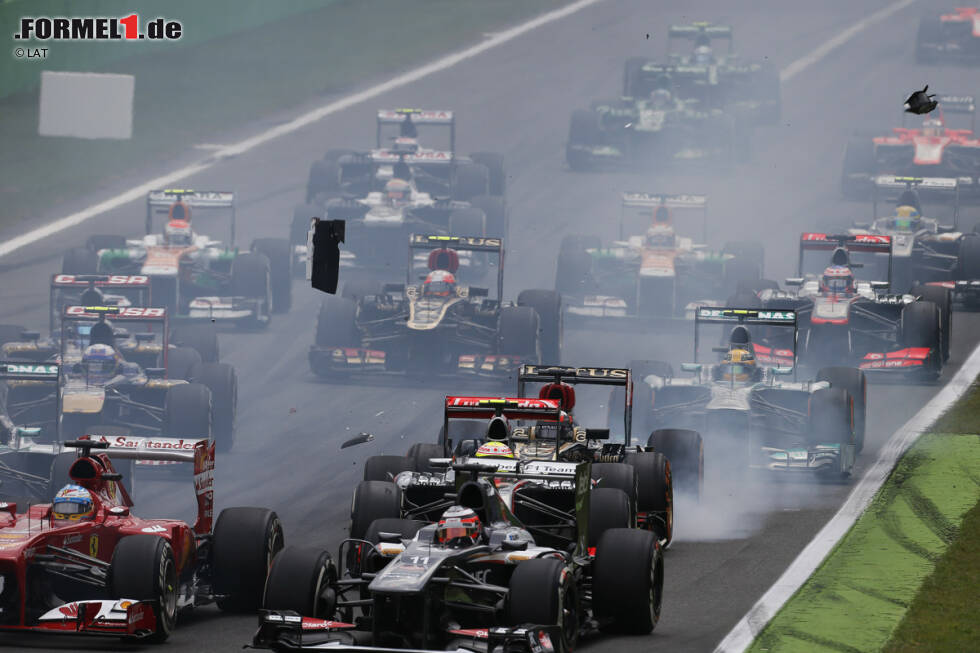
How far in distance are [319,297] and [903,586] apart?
2438 centimetres

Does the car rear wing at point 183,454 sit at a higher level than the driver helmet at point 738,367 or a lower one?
lower

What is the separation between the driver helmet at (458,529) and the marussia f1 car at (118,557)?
2928mm

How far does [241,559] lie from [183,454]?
150cm

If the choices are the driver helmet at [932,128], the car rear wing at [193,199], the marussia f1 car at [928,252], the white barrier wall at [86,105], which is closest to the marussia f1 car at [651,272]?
the marussia f1 car at [928,252]

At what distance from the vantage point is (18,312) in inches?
1667

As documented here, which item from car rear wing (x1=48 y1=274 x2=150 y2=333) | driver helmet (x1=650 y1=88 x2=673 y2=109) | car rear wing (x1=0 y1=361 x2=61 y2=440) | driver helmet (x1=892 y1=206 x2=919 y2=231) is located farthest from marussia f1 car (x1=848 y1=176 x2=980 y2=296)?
car rear wing (x1=0 y1=361 x2=61 y2=440)

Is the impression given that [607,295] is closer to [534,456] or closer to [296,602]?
[534,456]

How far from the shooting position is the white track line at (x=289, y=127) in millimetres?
50178

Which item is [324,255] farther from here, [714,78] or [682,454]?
[714,78]

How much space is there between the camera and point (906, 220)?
44312 mm

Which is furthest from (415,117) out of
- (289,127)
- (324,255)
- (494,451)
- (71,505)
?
(71,505)

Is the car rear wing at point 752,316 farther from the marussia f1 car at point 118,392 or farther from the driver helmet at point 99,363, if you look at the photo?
the driver helmet at point 99,363

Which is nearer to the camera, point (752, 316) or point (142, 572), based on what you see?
point (142, 572)

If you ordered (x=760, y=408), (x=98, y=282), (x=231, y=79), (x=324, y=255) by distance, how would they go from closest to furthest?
(x=324, y=255), (x=760, y=408), (x=98, y=282), (x=231, y=79)
